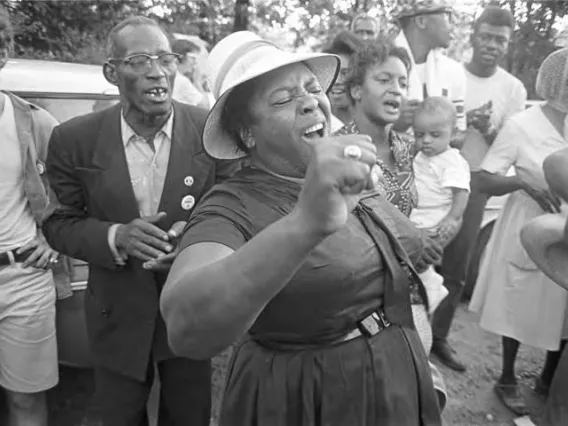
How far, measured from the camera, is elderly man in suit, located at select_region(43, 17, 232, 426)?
7.91 ft

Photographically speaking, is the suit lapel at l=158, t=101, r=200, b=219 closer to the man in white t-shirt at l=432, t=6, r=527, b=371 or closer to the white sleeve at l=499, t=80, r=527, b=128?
the man in white t-shirt at l=432, t=6, r=527, b=371

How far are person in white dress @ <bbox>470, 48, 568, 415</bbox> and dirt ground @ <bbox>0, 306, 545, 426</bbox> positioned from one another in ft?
0.45

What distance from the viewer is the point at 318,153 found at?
3.41ft

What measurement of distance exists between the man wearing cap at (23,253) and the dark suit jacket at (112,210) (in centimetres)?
25

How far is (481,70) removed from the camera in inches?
171

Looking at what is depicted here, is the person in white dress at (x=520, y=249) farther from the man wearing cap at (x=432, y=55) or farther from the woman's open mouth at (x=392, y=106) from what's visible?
the woman's open mouth at (x=392, y=106)

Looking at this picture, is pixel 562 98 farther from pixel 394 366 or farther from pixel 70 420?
pixel 70 420

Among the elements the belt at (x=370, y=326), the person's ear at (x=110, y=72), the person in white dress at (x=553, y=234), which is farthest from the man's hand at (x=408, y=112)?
the belt at (x=370, y=326)

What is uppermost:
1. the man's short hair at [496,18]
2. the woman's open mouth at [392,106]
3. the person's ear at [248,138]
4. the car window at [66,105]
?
the man's short hair at [496,18]

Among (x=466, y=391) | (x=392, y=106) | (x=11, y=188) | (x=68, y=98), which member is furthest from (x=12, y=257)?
(x=466, y=391)

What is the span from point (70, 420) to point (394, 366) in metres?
2.49

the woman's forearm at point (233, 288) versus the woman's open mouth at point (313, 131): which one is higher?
the woman's open mouth at point (313, 131)

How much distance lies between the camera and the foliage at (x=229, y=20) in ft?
27.1

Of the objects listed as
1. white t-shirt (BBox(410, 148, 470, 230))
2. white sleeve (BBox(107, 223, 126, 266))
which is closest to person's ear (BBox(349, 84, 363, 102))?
white t-shirt (BBox(410, 148, 470, 230))
